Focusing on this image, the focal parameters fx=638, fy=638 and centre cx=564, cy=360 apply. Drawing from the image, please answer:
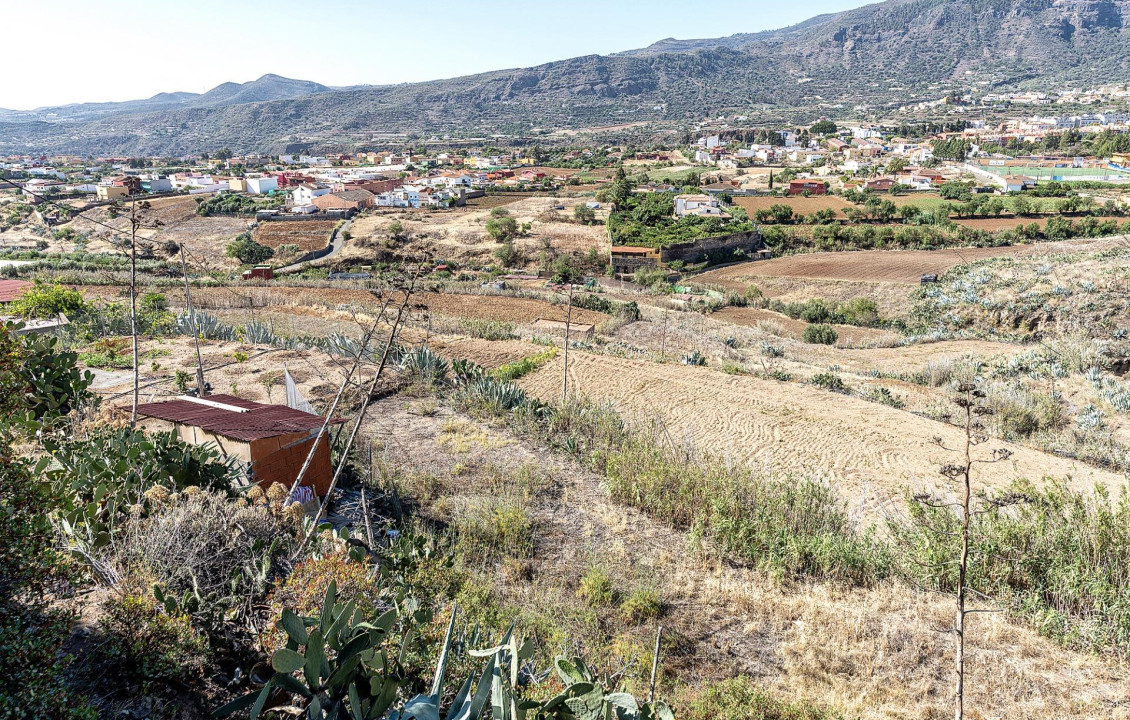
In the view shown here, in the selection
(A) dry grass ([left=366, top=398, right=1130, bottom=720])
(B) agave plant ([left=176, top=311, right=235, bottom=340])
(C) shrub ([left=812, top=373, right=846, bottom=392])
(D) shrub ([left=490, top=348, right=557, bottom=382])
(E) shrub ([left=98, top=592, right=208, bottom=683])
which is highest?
(E) shrub ([left=98, top=592, right=208, bottom=683])

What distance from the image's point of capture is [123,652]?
345 centimetres

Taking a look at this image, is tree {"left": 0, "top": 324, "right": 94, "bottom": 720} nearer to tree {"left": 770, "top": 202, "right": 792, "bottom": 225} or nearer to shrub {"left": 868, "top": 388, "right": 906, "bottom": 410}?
shrub {"left": 868, "top": 388, "right": 906, "bottom": 410}

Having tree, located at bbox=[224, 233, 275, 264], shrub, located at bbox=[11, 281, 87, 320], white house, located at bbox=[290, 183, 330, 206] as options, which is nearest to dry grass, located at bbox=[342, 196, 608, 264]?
tree, located at bbox=[224, 233, 275, 264]

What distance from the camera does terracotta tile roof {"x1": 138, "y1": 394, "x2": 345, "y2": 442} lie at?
6.64 metres

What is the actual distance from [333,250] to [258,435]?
41.6 meters

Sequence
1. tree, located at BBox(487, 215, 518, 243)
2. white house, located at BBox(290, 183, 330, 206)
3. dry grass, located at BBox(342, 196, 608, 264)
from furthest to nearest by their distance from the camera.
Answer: white house, located at BBox(290, 183, 330, 206) < tree, located at BBox(487, 215, 518, 243) < dry grass, located at BBox(342, 196, 608, 264)

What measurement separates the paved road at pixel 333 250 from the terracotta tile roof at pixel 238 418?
32.9 meters

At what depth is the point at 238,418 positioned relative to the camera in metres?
7.07

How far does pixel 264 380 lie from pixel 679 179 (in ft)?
224

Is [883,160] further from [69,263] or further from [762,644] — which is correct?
[762,644]

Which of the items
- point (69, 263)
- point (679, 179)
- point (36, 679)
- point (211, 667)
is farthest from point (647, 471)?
point (679, 179)

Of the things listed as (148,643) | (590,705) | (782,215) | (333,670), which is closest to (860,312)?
(782,215)

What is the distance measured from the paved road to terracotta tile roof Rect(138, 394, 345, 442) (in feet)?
108

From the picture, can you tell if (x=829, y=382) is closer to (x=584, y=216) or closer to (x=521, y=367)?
(x=521, y=367)
